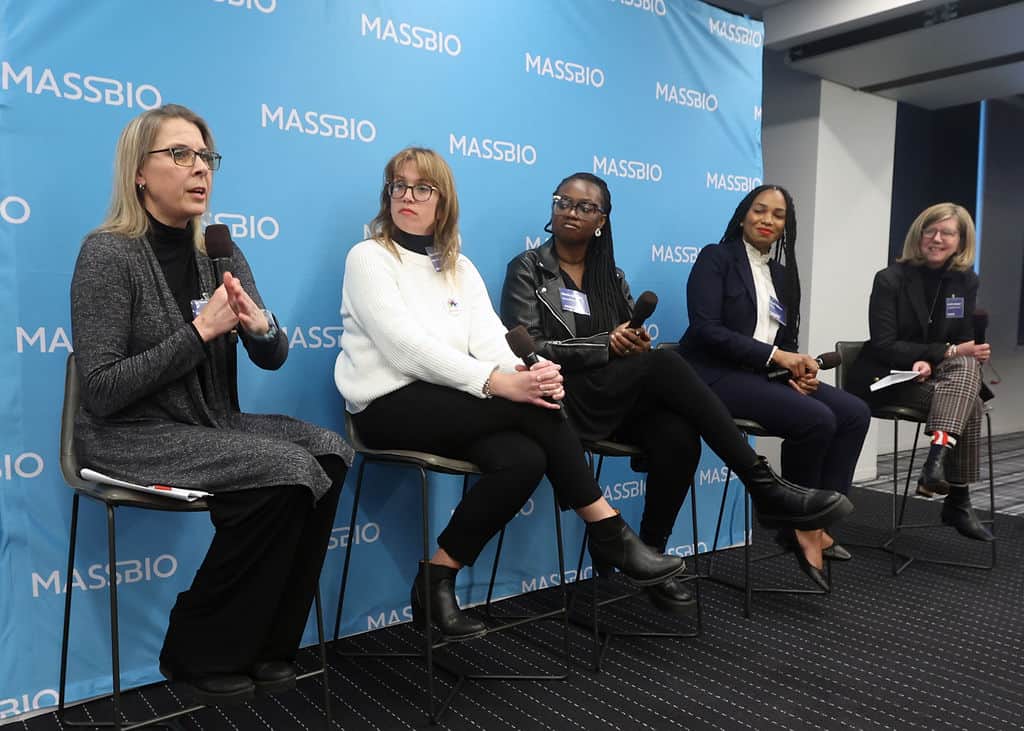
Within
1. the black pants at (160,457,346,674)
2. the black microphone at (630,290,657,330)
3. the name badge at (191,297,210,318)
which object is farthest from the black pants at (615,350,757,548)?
the name badge at (191,297,210,318)

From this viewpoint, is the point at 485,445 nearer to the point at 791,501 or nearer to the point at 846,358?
the point at 791,501

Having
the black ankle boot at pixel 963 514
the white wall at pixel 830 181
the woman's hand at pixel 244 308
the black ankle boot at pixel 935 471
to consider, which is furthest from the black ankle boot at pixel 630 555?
the white wall at pixel 830 181

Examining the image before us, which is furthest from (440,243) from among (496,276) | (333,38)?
(333,38)

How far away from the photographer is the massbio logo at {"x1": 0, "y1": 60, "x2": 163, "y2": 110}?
5.91ft

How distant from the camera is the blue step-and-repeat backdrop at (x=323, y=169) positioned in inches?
73.1

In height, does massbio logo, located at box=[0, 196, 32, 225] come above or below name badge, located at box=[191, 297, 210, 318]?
above

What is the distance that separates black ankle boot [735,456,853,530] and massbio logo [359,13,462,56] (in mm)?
1603

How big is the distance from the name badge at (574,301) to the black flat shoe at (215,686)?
4.67ft

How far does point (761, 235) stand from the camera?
2.89 m

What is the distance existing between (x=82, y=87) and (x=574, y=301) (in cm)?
147

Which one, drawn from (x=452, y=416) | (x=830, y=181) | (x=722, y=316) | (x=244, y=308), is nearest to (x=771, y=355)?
(x=722, y=316)

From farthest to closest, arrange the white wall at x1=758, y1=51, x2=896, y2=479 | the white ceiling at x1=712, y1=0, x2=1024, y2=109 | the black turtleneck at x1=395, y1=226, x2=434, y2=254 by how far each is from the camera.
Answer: the white wall at x1=758, y1=51, x2=896, y2=479
the white ceiling at x1=712, y1=0, x2=1024, y2=109
the black turtleneck at x1=395, y1=226, x2=434, y2=254

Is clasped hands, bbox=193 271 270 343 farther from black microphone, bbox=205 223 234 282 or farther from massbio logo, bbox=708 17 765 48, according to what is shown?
massbio logo, bbox=708 17 765 48

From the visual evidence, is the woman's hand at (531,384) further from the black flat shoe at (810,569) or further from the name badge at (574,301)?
the black flat shoe at (810,569)
